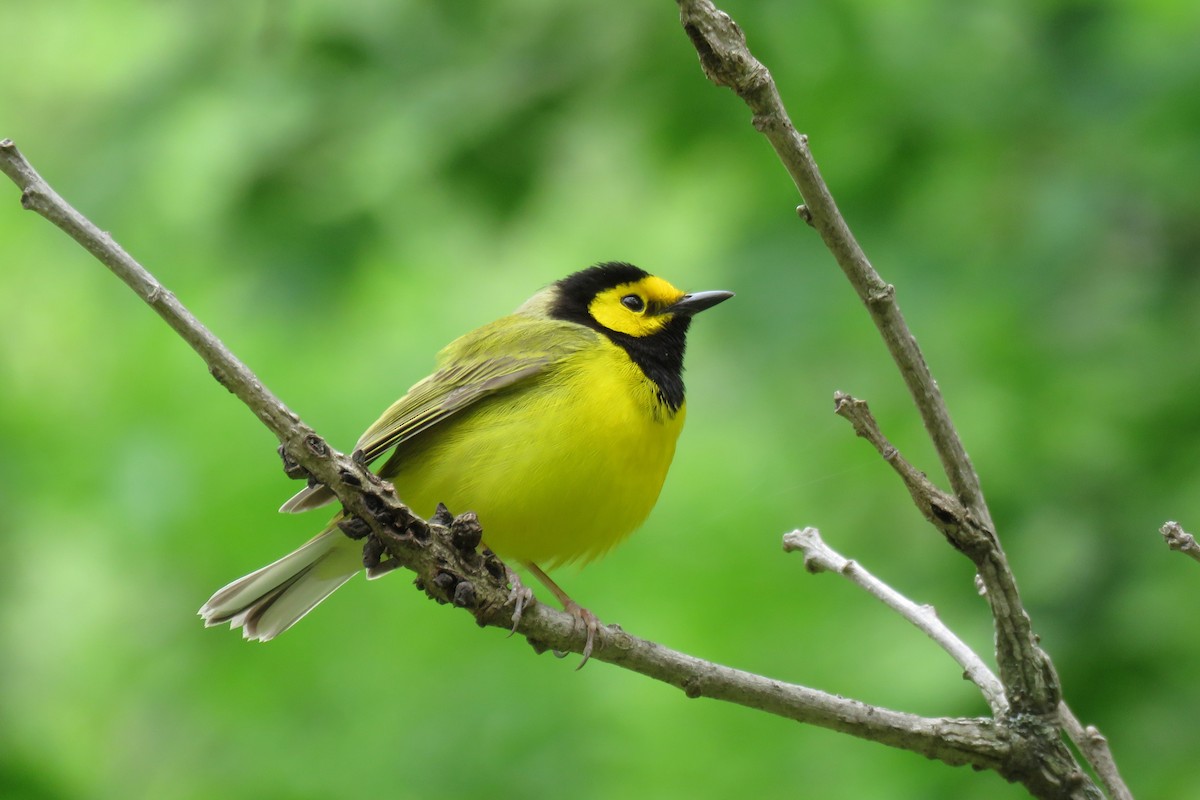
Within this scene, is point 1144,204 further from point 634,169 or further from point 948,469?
point 948,469

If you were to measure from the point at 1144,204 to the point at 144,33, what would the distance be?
5.68 meters

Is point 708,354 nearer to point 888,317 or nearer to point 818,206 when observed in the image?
point 888,317

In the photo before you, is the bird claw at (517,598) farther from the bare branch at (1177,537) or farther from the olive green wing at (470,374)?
the bare branch at (1177,537)

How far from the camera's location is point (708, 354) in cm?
745

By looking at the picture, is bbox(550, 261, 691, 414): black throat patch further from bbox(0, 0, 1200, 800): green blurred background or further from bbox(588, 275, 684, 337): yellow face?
bbox(0, 0, 1200, 800): green blurred background

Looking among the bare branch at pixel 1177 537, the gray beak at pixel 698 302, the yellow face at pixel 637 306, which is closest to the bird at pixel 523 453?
the yellow face at pixel 637 306

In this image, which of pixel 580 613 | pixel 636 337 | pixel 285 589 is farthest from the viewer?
pixel 636 337

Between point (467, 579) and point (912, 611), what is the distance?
112 cm

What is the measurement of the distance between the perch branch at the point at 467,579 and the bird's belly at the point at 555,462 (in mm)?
871

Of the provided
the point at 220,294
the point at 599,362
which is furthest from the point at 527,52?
the point at 220,294

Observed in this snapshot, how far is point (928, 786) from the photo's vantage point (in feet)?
15.8

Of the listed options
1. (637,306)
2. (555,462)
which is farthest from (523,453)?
(637,306)

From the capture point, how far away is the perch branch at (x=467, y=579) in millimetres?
2619

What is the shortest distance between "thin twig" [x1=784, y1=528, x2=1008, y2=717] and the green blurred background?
5.29 feet
